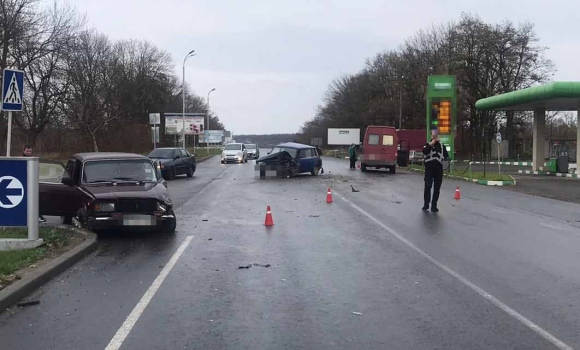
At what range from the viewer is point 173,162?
28641mm

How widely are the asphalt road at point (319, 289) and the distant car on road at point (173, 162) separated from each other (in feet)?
52.6

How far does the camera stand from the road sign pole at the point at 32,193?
28.1ft

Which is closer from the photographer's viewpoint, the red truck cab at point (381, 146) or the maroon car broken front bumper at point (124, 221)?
the maroon car broken front bumper at point (124, 221)

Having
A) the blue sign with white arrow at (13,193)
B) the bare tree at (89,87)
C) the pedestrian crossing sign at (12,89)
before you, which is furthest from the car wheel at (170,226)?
the bare tree at (89,87)

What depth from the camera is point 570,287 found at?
22.8 feet

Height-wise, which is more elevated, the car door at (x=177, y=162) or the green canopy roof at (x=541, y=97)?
the green canopy roof at (x=541, y=97)

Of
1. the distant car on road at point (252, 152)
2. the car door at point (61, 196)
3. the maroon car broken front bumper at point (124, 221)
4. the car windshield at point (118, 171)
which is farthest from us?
the distant car on road at point (252, 152)

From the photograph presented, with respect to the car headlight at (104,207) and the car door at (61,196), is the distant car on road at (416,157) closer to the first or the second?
the car door at (61,196)

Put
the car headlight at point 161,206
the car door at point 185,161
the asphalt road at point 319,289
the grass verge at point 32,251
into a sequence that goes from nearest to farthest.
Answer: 1. the asphalt road at point 319,289
2. the grass verge at point 32,251
3. the car headlight at point 161,206
4. the car door at point 185,161

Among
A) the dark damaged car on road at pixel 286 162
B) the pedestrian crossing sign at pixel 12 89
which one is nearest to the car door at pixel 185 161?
the dark damaged car on road at pixel 286 162

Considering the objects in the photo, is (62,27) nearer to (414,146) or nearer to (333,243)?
(414,146)

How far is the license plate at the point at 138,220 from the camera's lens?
1021cm

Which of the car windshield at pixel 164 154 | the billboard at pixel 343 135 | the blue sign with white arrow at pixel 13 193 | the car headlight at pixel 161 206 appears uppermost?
the billboard at pixel 343 135

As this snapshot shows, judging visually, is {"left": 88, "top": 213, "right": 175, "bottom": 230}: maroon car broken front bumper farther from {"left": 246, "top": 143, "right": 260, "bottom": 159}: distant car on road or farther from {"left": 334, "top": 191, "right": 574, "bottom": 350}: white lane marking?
{"left": 246, "top": 143, "right": 260, "bottom": 159}: distant car on road
